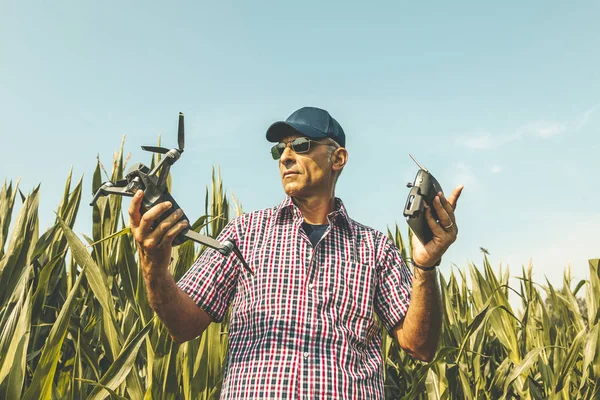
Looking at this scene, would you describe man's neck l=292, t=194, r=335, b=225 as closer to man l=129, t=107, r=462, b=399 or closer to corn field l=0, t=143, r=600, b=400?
man l=129, t=107, r=462, b=399

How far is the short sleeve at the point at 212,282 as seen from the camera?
1437 mm

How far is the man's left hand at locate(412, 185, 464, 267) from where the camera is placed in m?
1.18

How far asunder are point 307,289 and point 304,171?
13.3 inches

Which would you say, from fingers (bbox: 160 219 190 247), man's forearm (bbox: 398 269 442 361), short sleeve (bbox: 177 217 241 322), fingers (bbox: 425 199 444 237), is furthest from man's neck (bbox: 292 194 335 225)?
fingers (bbox: 160 219 190 247)

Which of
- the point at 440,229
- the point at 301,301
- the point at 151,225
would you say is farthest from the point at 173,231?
the point at 440,229

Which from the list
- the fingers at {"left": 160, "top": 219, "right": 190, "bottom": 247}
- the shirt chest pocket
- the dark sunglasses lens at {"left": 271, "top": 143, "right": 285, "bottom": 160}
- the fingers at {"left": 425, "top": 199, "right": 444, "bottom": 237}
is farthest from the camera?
the dark sunglasses lens at {"left": 271, "top": 143, "right": 285, "bottom": 160}

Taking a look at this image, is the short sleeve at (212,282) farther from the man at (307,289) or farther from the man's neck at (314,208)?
the man's neck at (314,208)

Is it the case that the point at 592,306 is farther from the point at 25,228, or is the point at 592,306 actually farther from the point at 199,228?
the point at 25,228

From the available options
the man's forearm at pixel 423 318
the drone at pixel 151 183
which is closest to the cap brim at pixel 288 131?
the man's forearm at pixel 423 318

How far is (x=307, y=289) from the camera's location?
140 cm

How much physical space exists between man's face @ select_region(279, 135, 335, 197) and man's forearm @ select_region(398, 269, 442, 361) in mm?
381

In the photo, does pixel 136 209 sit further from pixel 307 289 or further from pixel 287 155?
pixel 287 155

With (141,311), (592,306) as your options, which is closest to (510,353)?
(592,306)

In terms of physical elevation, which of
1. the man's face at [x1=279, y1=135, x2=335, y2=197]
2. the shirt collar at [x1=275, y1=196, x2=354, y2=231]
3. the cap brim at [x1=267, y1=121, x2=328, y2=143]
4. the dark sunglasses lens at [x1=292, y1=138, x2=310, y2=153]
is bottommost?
the shirt collar at [x1=275, y1=196, x2=354, y2=231]
